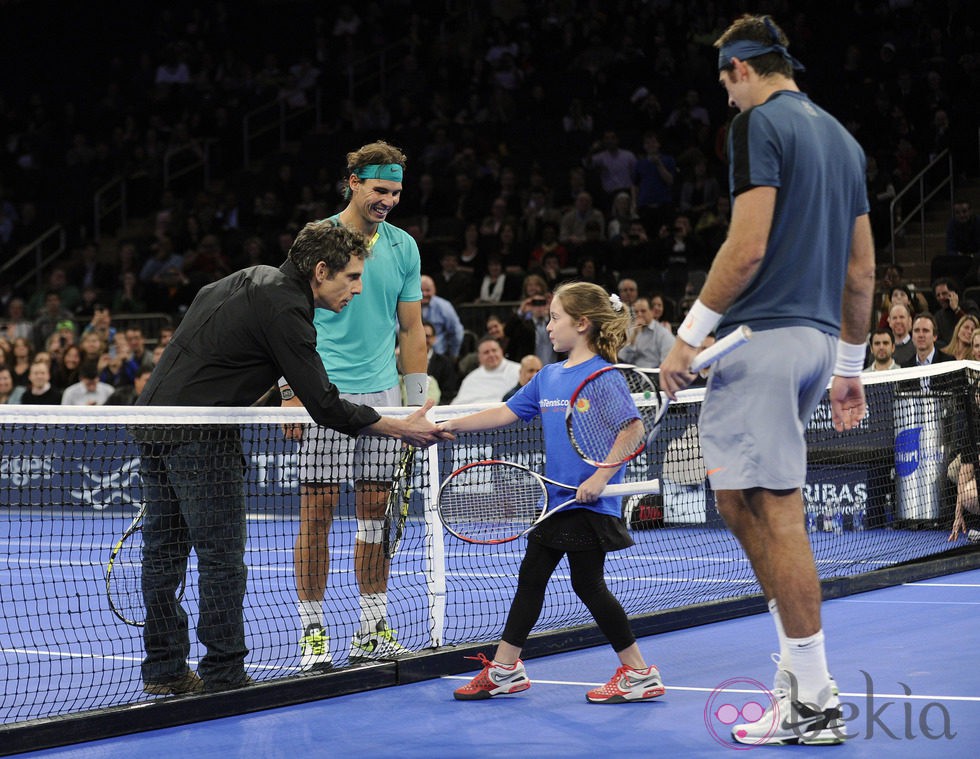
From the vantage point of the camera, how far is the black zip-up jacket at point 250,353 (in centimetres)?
544

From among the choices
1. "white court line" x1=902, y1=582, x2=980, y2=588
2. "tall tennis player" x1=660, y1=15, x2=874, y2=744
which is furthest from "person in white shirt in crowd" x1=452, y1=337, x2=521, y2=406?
"tall tennis player" x1=660, y1=15, x2=874, y2=744

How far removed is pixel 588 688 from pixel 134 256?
56.9ft

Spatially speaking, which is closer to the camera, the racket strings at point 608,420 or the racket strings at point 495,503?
the racket strings at point 608,420

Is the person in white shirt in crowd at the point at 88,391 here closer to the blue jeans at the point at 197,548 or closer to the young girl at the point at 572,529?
the blue jeans at the point at 197,548

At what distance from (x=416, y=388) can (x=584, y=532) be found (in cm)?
125

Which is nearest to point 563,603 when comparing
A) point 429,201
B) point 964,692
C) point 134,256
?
point 964,692

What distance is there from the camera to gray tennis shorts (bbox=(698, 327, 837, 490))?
15.1ft

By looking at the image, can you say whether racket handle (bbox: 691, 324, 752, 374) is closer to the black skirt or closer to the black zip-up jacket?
the black skirt

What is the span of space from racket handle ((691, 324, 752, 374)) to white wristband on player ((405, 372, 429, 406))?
2158mm

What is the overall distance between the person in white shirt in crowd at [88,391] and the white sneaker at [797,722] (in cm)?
1234

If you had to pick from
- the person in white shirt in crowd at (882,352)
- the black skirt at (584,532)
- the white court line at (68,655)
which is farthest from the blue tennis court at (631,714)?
the person in white shirt in crowd at (882,352)

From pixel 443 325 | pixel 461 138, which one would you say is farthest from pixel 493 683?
pixel 461 138

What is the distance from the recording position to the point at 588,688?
593cm

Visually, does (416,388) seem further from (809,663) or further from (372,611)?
(809,663)
